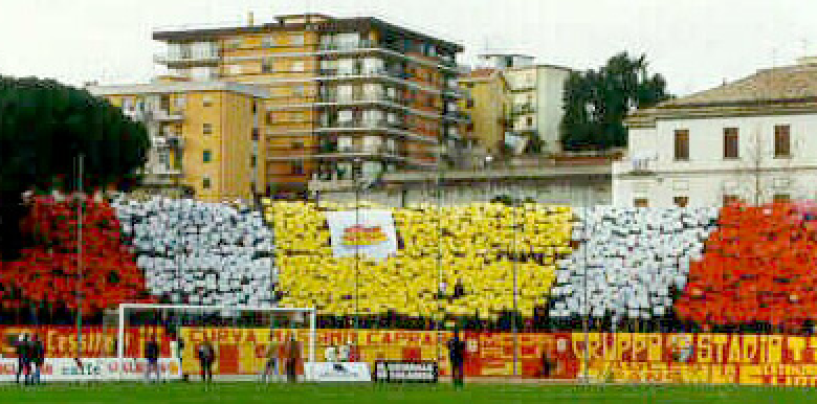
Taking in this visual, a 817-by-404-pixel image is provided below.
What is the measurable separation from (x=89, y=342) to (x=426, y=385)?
20.3 meters

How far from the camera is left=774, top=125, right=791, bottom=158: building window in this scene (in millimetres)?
92438

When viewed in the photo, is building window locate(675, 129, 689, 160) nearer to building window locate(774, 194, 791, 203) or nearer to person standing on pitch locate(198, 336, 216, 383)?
building window locate(774, 194, 791, 203)

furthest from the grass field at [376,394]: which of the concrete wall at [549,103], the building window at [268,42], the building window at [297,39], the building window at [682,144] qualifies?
the concrete wall at [549,103]

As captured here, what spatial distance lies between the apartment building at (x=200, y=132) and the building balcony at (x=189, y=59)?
9.31 meters

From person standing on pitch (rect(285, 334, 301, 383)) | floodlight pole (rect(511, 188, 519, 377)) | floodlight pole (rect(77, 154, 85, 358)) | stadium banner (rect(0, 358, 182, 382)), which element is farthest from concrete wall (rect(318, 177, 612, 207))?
stadium banner (rect(0, 358, 182, 382))

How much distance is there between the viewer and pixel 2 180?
257ft

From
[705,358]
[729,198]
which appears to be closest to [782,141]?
[729,198]

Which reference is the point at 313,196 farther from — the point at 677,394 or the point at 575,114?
the point at 677,394

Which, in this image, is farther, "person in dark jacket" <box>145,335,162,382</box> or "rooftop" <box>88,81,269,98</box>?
"rooftop" <box>88,81,269,98</box>

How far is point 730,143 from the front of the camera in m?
93.9

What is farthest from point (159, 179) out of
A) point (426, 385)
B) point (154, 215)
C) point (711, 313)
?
point (426, 385)

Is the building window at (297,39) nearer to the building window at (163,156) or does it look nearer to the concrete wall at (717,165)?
the building window at (163,156)

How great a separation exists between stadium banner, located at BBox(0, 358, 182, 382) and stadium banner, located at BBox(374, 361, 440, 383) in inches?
262

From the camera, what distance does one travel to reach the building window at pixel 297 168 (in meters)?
133
